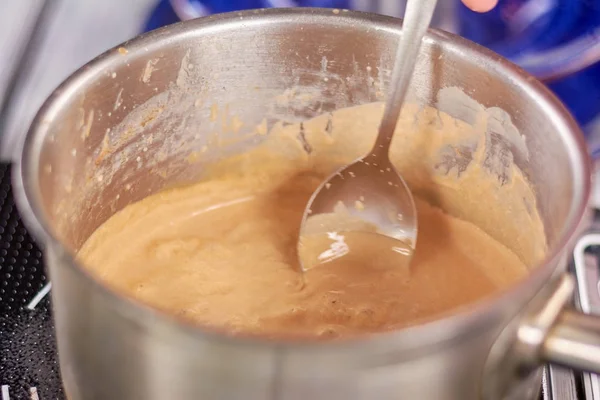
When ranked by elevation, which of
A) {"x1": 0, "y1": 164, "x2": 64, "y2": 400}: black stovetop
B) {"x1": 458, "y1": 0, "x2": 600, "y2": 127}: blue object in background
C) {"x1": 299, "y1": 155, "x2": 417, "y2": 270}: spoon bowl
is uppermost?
{"x1": 458, "y1": 0, "x2": 600, "y2": 127}: blue object in background

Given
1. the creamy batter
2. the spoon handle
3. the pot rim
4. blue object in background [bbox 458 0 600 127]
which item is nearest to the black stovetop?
the creamy batter

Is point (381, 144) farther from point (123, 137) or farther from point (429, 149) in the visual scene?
point (123, 137)

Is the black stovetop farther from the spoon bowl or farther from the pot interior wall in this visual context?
the spoon bowl

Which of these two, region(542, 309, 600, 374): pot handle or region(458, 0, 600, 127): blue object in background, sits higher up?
region(458, 0, 600, 127): blue object in background

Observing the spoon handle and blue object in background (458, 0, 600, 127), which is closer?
the spoon handle

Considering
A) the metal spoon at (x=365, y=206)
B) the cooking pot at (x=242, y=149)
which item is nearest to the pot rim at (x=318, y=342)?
the cooking pot at (x=242, y=149)

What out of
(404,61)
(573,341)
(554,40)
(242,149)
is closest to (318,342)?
(573,341)

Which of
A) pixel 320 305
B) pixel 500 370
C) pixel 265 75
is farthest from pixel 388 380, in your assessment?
pixel 265 75
